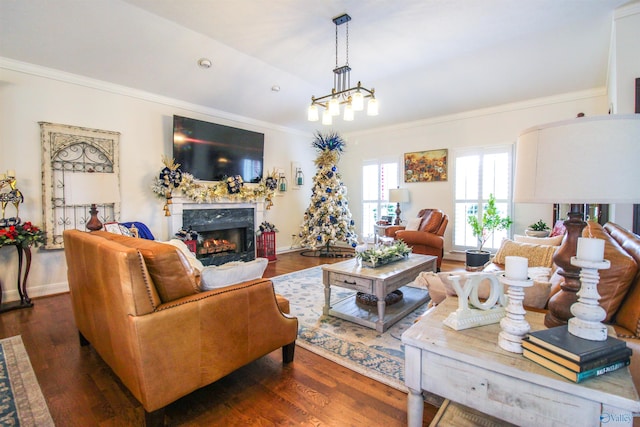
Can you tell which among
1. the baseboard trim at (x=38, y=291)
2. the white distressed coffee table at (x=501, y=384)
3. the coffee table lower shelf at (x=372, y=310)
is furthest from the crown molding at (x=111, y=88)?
the white distressed coffee table at (x=501, y=384)

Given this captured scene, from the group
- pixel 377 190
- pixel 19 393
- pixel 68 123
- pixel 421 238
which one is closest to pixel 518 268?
pixel 19 393

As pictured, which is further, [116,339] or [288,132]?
[288,132]

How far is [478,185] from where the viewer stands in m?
5.81

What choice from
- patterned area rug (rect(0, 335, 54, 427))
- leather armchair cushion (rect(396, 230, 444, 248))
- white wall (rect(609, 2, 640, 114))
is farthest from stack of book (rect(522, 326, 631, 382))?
leather armchair cushion (rect(396, 230, 444, 248))

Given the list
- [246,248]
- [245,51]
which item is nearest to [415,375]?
[245,51]

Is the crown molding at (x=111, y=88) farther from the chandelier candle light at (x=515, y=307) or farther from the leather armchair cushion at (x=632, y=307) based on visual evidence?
the leather armchair cushion at (x=632, y=307)

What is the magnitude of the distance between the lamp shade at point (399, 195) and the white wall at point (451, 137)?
0.29 meters

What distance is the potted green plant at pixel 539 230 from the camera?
4636mm

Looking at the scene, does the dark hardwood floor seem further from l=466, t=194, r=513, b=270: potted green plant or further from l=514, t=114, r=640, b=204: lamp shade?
l=466, t=194, r=513, b=270: potted green plant

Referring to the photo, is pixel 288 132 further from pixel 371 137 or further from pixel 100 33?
pixel 100 33

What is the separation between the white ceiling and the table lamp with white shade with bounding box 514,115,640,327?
293 centimetres

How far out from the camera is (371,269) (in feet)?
10.0

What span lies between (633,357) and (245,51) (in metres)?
4.86

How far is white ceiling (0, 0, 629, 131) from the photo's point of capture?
10.9ft
